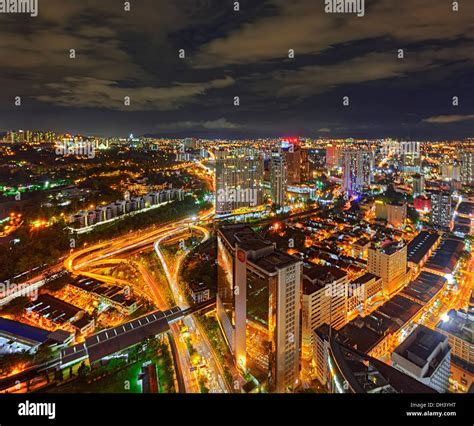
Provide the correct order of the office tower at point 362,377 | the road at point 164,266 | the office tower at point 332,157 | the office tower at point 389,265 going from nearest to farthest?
the office tower at point 362,377
the road at point 164,266
the office tower at point 389,265
the office tower at point 332,157

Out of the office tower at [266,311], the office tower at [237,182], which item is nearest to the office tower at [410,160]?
the office tower at [237,182]

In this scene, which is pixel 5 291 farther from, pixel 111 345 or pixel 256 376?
pixel 256 376

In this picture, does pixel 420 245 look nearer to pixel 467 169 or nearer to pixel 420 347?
pixel 420 347

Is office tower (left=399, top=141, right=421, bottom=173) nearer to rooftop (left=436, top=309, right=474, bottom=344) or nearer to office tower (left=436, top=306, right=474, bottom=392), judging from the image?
office tower (left=436, top=306, right=474, bottom=392)

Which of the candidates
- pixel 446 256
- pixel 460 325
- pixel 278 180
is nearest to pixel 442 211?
pixel 446 256

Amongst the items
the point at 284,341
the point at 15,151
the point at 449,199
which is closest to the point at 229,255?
the point at 284,341

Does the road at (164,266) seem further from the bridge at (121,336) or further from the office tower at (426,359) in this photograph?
the office tower at (426,359)

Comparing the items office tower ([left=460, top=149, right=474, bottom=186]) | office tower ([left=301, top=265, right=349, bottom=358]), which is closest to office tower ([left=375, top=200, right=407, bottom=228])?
office tower ([left=301, top=265, right=349, bottom=358])
